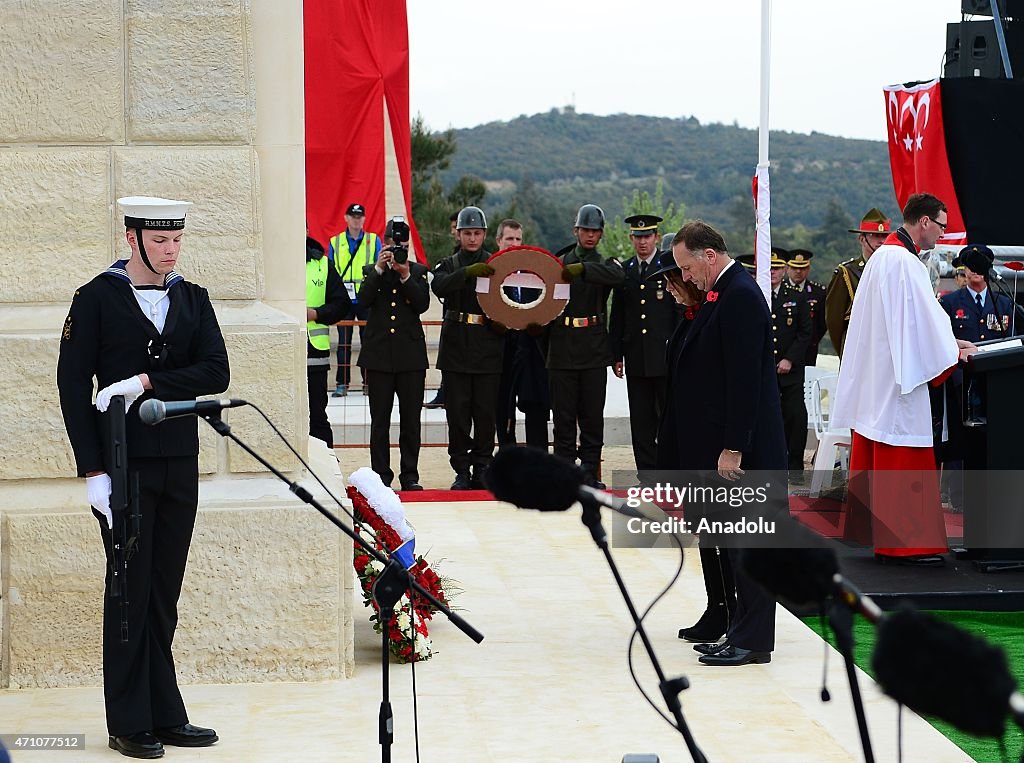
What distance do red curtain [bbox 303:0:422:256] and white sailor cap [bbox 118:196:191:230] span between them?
5.46m

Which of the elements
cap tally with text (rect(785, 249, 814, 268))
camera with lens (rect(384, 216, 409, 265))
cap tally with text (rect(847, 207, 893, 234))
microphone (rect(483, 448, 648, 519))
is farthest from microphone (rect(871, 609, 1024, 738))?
cap tally with text (rect(785, 249, 814, 268))

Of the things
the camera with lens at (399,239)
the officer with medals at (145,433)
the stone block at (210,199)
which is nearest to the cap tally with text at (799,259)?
the camera with lens at (399,239)

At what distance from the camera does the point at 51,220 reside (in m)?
5.66

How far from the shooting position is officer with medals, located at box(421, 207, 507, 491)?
1118 cm

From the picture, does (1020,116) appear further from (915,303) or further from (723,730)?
(723,730)

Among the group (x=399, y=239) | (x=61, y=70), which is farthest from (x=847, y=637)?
(x=399, y=239)

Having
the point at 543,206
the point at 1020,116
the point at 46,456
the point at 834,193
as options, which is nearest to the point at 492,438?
the point at 1020,116

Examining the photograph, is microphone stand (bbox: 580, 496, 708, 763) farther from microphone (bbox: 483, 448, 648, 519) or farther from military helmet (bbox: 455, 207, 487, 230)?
military helmet (bbox: 455, 207, 487, 230)

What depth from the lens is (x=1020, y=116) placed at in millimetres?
11289

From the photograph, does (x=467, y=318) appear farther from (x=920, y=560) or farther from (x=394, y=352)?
(x=920, y=560)

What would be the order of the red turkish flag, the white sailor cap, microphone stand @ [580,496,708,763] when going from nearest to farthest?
microphone stand @ [580,496,708,763], the white sailor cap, the red turkish flag

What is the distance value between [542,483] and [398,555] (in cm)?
335

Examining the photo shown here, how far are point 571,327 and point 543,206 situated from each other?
53435mm

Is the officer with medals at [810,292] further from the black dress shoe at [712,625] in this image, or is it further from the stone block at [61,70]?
the stone block at [61,70]
